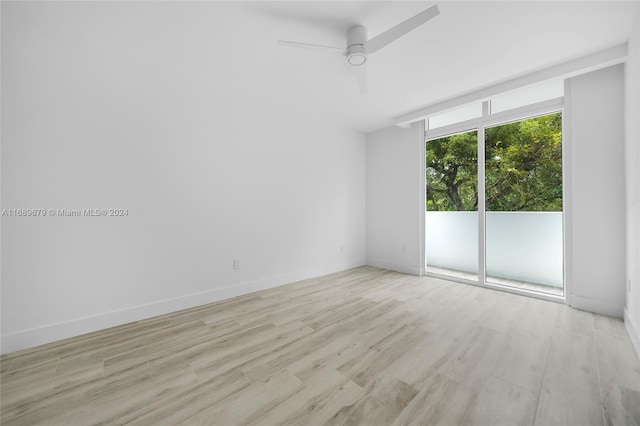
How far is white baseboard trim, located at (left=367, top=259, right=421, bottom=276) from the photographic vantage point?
4.20 meters

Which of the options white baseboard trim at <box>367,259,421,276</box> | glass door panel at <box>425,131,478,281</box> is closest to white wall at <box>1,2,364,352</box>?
white baseboard trim at <box>367,259,421,276</box>

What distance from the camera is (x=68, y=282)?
2.22 meters

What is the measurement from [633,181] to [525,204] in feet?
3.76

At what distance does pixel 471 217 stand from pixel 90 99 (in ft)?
15.0

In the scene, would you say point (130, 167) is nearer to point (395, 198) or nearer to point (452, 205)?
point (395, 198)

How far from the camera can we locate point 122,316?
8.04ft

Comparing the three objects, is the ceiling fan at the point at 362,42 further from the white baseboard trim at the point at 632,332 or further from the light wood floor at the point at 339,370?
the white baseboard trim at the point at 632,332

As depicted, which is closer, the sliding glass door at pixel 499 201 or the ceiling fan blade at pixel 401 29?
the ceiling fan blade at pixel 401 29

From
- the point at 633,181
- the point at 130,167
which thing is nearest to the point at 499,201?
the point at 633,181

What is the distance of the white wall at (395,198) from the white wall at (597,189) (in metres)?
1.81

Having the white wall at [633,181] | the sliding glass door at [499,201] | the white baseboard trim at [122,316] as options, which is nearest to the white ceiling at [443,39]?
the white wall at [633,181]

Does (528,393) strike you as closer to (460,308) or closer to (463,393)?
(463,393)

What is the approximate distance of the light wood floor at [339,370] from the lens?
137 centimetres

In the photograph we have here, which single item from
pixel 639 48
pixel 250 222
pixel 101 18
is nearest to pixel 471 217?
pixel 639 48
